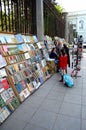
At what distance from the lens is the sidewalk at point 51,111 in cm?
256

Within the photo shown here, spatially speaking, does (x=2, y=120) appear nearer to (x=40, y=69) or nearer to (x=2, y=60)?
(x=2, y=60)

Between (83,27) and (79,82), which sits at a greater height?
(83,27)

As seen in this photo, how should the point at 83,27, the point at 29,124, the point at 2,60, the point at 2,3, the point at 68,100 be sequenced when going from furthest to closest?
the point at 83,27 → the point at 2,3 → the point at 68,100 → the point at 2,60 → the point at 29,124

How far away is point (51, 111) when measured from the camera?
3.03 metres

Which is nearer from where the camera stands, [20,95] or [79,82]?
[20,95]

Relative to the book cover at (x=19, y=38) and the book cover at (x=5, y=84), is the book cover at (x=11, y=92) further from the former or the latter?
the book cover at (x=19, y=38)

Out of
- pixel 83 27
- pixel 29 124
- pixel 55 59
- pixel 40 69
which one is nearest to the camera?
pixel 29 124

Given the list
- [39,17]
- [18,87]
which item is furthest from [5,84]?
[39,17]

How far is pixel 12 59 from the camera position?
3713mm

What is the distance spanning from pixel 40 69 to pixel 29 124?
2548 mm

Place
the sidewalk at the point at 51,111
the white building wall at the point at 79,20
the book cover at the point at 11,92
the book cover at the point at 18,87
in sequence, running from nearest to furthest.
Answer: the sidewalk at the point at 51,111 → the book cover at the point at 11,92 → the book cover at the point at 18,87 → the white building wall at the point at 79,20

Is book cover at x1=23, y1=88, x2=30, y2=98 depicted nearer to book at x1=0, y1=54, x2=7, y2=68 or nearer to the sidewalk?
the sidewalk

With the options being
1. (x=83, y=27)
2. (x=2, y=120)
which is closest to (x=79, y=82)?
(x=2, y=120)

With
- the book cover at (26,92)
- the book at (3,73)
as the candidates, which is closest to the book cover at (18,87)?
the book cover at (26,92)
